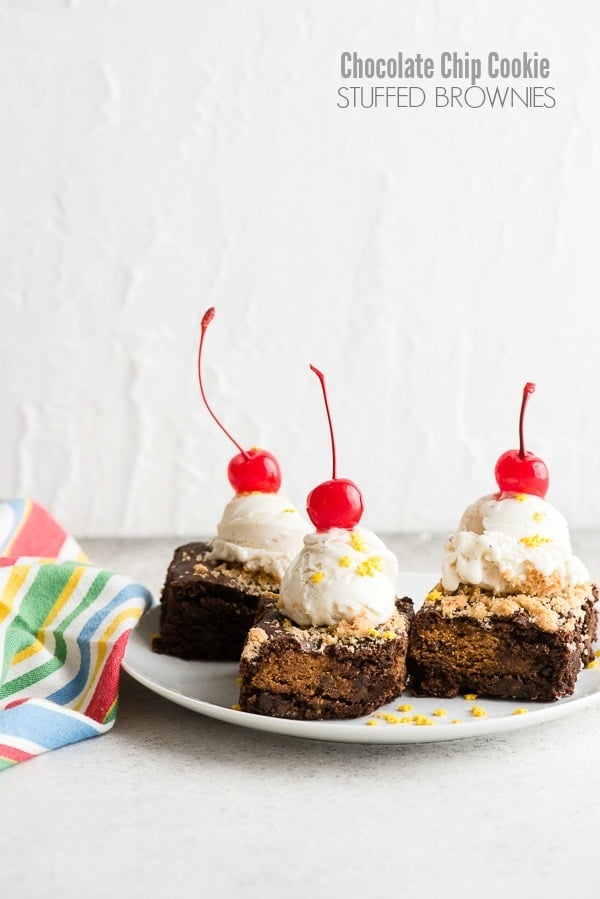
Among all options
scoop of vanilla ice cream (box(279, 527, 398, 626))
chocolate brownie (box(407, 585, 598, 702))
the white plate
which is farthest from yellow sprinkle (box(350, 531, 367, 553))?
the white plate

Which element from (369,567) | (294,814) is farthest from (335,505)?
(294,814)

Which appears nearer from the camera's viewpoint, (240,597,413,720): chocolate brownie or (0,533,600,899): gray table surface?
(0,533,600,899): gray table surface

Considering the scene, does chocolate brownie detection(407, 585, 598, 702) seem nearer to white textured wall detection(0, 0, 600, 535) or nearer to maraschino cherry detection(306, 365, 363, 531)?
maraschino cherry detection(306, 365, 363, 531)

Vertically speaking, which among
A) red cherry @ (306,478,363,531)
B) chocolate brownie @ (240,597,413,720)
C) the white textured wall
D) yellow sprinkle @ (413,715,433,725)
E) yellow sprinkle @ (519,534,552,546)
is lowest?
yellow sprinkle @ (413,715,433,725)

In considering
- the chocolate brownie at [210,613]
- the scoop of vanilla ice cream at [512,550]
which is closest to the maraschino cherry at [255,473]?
the chocolate brownie at [210,613]

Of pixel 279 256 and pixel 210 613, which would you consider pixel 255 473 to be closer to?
pixel 210 613

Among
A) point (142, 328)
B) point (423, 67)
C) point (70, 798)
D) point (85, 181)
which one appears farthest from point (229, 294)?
point (70, 798)
